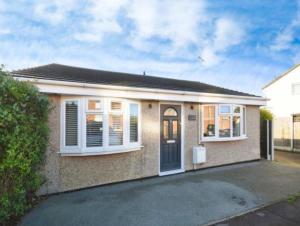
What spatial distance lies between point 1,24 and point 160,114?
10082 mm

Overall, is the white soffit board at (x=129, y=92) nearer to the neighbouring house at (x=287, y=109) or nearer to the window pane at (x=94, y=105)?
the window pane at (x=94, y=105)

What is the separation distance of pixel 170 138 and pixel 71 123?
12.6 feet

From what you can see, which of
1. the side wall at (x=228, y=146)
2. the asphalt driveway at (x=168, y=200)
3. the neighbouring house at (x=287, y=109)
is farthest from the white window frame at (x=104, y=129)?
the neighbouring house at (x=287, y=109)

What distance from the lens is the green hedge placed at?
12.1ft

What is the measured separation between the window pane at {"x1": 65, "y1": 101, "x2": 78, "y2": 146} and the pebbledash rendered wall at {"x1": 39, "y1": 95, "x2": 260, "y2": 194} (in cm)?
25

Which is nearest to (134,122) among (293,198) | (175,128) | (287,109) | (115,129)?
(115,129)

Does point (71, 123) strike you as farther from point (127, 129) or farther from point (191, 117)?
point (191, 117)

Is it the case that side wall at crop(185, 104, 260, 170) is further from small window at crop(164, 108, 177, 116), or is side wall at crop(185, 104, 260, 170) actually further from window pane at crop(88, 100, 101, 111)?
window pane at crop(88, 100, 101, 111)

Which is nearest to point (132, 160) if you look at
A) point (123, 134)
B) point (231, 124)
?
point (123, 134)

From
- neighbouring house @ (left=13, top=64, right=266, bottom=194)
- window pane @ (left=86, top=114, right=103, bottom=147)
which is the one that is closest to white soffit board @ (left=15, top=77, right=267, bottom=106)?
neighbouring house @ (left=13, top=64, right=266, bottom=194)

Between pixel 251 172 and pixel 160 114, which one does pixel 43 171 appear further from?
pixel 251 172

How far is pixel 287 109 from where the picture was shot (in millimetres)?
16828

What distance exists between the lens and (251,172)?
8812mm

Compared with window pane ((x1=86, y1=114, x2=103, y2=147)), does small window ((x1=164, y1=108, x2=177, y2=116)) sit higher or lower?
higher
